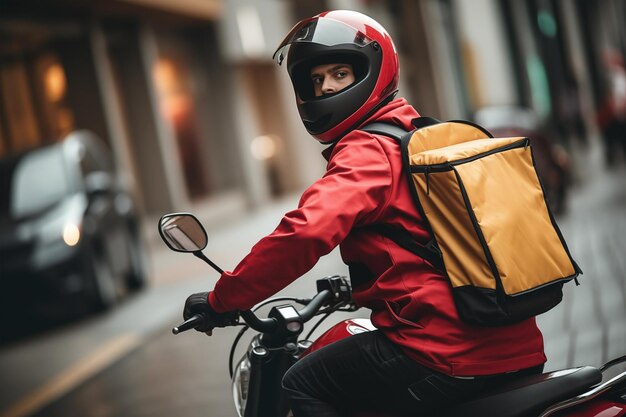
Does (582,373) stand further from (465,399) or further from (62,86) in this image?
(62,86)

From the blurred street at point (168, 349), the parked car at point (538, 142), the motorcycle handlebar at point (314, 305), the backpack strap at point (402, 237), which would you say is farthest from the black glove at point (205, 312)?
the parked car at point (538, 142)

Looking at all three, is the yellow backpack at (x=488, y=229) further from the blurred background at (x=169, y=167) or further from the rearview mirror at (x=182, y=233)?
the blurred background at (x=169, y=167)

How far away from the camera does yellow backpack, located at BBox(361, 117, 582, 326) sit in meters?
2.53

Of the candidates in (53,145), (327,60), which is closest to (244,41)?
(53,145)

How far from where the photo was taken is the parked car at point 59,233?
983 centimetres

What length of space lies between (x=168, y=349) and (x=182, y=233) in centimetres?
583

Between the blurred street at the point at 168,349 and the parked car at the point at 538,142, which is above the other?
the parked car at the point at 538,142

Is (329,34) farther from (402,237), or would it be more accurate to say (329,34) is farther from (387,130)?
(402,237)

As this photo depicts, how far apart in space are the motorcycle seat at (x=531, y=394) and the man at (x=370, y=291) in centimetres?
6

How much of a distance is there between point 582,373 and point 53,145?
9.51 metres

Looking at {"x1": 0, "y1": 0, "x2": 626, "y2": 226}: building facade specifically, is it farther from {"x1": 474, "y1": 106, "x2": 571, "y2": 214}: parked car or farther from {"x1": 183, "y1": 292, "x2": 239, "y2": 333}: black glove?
{"x1": 183, "y1": 292, "x2": 239, "y2": 333}: black glove

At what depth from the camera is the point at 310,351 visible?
2869 mm

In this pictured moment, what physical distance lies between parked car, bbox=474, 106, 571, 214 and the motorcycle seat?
35.2 feet

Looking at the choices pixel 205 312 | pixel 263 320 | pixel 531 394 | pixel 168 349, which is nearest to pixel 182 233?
pixel 205 312
